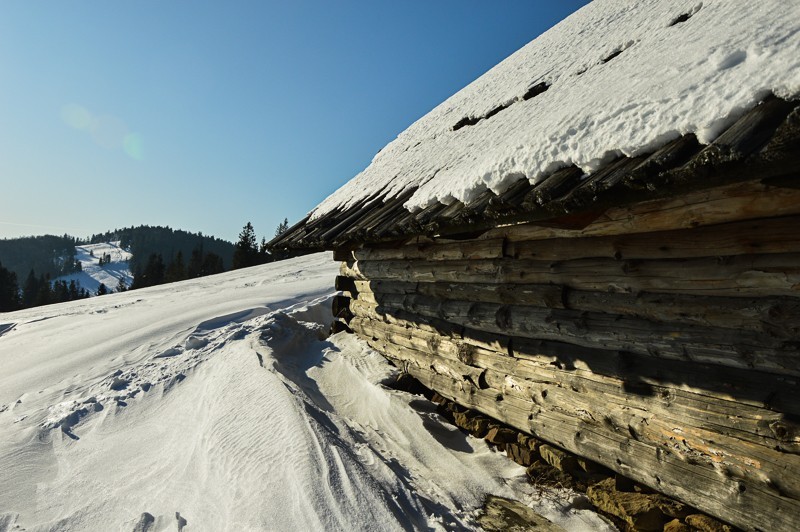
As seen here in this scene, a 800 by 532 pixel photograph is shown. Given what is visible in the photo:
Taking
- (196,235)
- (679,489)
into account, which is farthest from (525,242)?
(196,235)

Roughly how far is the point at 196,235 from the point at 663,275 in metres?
152

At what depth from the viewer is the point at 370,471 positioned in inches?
126

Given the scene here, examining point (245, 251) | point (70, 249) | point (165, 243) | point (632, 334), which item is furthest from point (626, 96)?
point (70, 249)

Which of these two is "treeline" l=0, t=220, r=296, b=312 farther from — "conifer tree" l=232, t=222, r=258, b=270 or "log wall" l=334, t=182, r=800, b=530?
"log wall" l=334, t=182, r=800, b=530

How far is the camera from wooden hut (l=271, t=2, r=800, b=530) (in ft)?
6.65

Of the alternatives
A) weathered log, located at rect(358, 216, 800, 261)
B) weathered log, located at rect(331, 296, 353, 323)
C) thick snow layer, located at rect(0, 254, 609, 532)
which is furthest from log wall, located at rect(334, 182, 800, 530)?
weathered log, located at rect(331, 296, 353, 323)

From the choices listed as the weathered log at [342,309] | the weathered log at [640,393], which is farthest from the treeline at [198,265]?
the weathered log at [640,393]

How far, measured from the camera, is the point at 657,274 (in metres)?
2.61

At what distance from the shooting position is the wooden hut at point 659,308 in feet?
6.65

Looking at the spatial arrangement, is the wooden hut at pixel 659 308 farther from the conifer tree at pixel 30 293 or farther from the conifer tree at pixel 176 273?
the conifer tree at pixel 30 293

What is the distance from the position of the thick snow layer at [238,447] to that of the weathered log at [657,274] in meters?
1.48

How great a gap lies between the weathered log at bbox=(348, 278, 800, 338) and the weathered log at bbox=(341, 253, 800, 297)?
0.04 meters

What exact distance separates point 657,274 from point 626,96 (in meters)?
1.06

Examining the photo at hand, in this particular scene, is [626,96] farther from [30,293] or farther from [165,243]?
[165,243]
